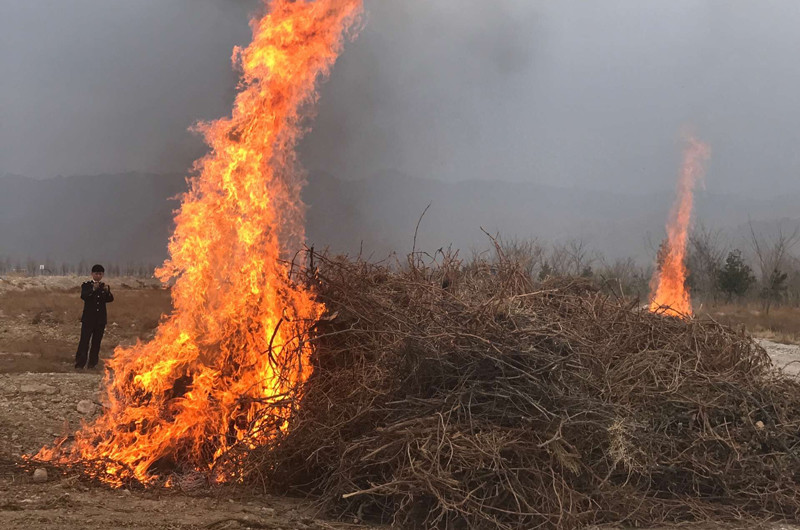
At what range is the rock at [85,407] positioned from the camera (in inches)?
281

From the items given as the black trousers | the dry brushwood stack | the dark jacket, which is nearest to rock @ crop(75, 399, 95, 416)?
the dark jacket

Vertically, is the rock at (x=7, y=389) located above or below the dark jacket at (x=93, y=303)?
below

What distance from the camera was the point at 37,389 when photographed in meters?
7.76

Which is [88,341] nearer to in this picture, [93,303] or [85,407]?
[93,303]

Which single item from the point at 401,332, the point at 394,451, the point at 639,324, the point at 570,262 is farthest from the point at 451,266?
the point at 570,262

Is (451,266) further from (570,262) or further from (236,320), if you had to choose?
(570,262)

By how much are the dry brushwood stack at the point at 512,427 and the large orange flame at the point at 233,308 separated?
42 centimetres

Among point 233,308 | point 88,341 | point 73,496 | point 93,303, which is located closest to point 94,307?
point 93,303

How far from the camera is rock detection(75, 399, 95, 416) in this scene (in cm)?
713

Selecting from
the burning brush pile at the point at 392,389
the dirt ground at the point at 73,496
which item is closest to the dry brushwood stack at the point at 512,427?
the burning brush pile at the point at 392,389

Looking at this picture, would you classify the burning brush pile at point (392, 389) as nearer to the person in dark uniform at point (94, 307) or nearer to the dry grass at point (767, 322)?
the person in dark uniform at point (94, 307)

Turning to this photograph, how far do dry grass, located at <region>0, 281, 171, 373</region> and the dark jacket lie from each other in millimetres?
733

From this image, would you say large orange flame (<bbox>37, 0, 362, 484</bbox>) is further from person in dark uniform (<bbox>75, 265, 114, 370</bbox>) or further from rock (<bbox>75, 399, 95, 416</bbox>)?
person in dark uniform (<bbox>75, 265, 114, 370</bbox>)

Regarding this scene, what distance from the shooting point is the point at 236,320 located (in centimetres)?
591
